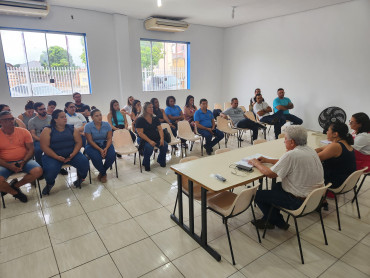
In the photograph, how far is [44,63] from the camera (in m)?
6.31

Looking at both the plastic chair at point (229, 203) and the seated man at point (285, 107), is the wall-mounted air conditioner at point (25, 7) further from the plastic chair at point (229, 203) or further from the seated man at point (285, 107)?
the seated man at point (285, 107)

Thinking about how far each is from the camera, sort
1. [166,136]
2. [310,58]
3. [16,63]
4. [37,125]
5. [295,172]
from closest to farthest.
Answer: [295,172] → [37,125] → [166,136] → [16,63] → [310,58]

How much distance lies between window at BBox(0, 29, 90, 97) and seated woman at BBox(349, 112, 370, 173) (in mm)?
6382

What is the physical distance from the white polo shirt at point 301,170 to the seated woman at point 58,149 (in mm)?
2881

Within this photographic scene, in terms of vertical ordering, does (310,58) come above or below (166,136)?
above

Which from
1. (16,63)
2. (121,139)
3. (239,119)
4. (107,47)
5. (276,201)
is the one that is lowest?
(276,201)

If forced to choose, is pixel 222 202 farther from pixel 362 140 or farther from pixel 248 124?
pixel 248 124

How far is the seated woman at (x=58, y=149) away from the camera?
3504 millimetres

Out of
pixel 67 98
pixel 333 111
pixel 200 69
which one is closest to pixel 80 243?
pixel 67 98

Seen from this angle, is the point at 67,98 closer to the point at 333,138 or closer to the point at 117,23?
the point at 117,23

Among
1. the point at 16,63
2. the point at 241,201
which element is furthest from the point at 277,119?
the point at 16,63

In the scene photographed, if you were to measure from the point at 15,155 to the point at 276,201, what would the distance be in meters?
3.43

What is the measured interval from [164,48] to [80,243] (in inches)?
278

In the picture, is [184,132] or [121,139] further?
[184,132]
